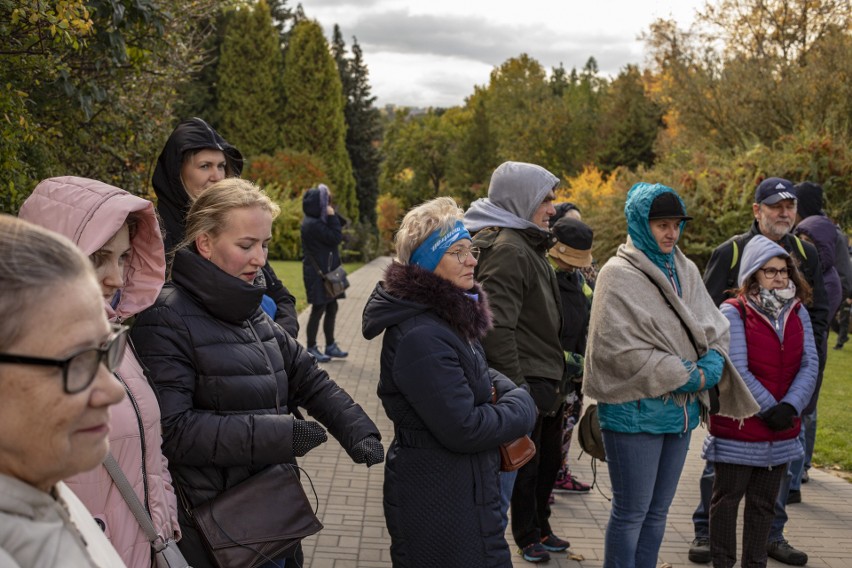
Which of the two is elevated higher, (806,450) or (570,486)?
(806,450)

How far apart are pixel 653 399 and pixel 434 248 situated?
1514mm

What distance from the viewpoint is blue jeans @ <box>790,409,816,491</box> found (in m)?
6.12

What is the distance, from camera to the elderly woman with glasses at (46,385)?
1129 millimetres

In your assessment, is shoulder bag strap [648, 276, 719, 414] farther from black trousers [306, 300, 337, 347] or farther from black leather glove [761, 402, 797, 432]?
black trousers [306, 300, 337, 347]

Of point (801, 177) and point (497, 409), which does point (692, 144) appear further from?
point (497, 409)

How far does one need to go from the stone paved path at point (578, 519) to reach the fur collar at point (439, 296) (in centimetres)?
230

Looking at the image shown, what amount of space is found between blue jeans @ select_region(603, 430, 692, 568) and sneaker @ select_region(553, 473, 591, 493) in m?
2.14

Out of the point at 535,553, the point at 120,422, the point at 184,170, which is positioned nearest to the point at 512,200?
the point at 184,170

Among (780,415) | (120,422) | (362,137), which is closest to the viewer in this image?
(120,422)

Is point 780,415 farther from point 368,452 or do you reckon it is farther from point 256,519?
point 256,519

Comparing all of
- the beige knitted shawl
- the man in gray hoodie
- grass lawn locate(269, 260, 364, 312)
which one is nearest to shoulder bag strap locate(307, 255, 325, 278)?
grass lawn locate(269, 260, 364, 312)

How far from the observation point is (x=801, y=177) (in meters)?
15.9

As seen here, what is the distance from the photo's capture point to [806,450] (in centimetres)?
659

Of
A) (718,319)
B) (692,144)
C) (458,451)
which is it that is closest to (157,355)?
(458,451)
